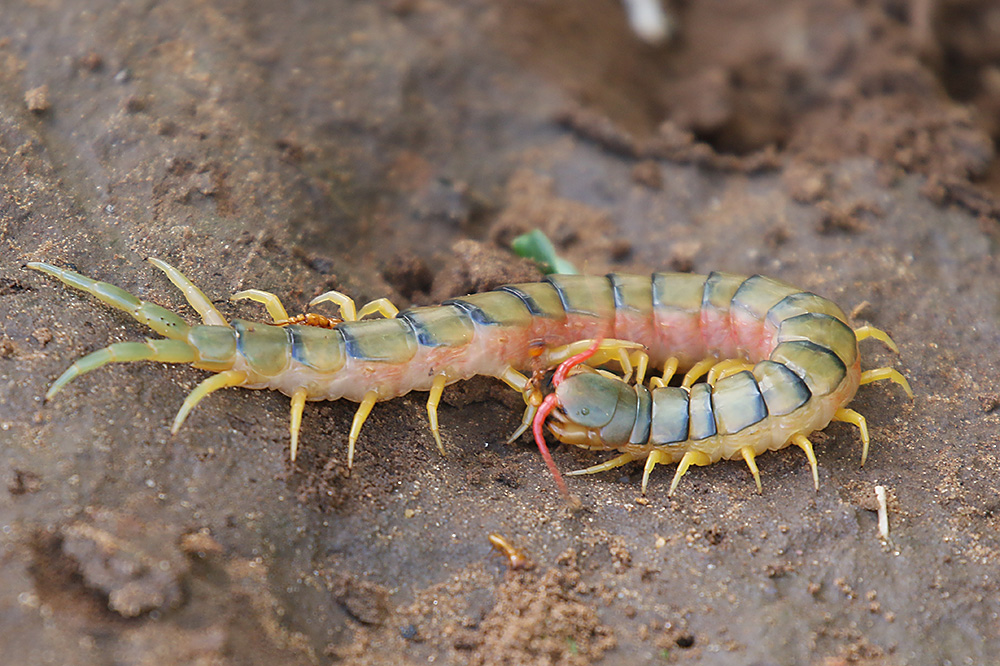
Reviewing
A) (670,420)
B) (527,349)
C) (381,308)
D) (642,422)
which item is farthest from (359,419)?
(670,420)

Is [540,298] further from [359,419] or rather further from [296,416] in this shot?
[296,416]

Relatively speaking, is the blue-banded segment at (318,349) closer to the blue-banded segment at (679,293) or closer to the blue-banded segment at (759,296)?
the blue-banded segment at (679,293)

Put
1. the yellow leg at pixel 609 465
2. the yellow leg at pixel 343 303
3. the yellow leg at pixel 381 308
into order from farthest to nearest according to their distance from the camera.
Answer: the yellow leg at pixel 381 308
the yellow leg at pixel 343 303
the yellow leg at pixel 609 465

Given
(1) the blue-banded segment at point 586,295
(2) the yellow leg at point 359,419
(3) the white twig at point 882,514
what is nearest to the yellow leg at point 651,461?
(1) the blue-banded segment at point 586,295

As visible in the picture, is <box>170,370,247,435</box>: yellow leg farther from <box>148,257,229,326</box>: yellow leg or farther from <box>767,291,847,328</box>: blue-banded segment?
<box>767,291,847,328</box>: blue-banded segment

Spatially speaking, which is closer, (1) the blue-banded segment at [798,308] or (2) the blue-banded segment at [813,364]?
(2) the blue-banded segment at [813,364]

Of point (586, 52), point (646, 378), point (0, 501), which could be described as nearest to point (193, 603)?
point (0, 501)
